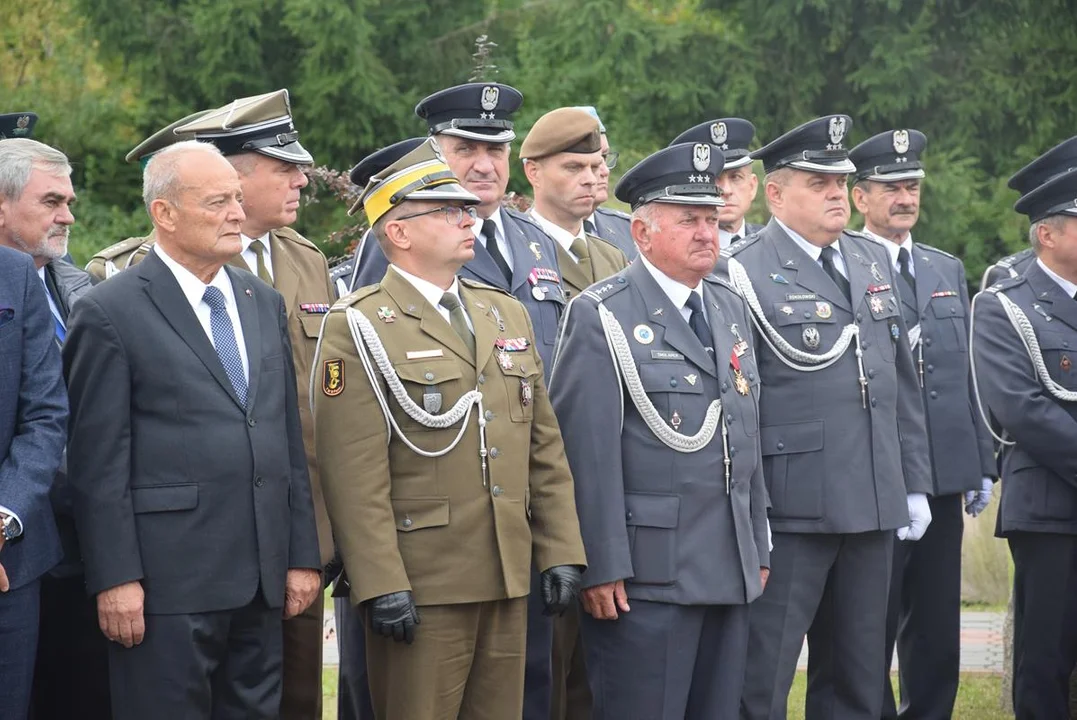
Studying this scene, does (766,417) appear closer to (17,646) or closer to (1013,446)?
(1013,446)

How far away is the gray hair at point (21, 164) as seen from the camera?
514 centimetres

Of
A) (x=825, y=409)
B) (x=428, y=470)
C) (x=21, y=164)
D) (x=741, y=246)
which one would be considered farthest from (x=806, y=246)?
(x=21, y=164)

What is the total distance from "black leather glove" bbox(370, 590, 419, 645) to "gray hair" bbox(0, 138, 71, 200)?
1.83 metres

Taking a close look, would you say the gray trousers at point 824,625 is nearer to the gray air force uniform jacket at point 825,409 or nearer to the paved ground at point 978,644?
the gray air force uniform jacket at point 825,409

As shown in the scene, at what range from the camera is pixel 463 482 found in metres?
4.84

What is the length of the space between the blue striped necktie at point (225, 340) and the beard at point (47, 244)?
2.51ft

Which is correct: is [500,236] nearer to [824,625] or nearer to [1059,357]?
[824,625]

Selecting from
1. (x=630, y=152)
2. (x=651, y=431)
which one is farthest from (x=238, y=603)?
(x=630, y=152)

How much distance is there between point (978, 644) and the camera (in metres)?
9.20

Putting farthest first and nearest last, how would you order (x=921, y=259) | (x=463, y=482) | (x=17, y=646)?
(x=921, y=259)
(x=463, y=482)
(x=17, y=646)

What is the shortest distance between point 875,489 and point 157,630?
2752 millimetres

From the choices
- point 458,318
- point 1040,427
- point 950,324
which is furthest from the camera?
point 950,324

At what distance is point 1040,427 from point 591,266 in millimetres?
1940

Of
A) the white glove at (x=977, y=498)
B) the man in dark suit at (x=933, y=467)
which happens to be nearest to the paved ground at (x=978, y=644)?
the man in dark suit at (x=933, y=467)
